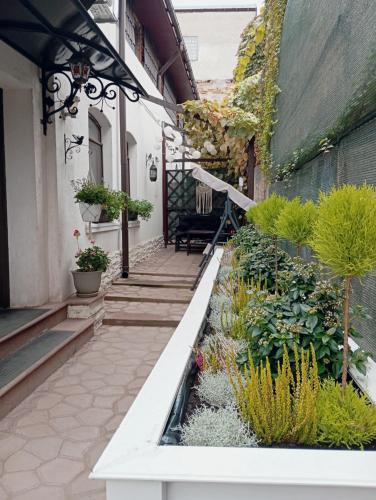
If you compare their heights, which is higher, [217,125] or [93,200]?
[217,125]

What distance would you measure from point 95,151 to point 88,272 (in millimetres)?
2336

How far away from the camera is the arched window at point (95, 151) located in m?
5.72

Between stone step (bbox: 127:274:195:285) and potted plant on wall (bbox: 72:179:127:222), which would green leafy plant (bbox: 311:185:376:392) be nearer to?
potted plant on wall (bbox: 72:179:127:222)

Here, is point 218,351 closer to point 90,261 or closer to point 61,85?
point 90,261

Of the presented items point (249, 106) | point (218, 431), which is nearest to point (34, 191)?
point (218, 431)

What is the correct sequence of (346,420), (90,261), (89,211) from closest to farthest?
(346,420)
(89,211)
(90,261)

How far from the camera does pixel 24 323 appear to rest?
3.48m

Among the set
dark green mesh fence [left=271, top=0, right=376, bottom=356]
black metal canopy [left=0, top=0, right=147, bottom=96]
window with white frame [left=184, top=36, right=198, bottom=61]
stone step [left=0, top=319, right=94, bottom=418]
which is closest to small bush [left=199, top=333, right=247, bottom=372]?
dark green mesh fence [left=271, top=0, right=376, bottom=356]

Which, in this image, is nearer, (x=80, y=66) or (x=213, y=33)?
(x=80, y=66)

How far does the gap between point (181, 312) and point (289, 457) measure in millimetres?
3774

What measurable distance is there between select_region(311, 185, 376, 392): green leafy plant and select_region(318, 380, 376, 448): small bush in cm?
49

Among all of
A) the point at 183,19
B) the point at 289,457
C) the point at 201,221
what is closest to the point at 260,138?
the point at 201,221

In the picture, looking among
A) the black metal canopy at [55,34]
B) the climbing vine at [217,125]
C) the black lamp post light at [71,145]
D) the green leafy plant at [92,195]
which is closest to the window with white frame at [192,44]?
the climbing vine at [217,125]

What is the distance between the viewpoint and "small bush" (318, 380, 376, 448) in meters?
1.35
